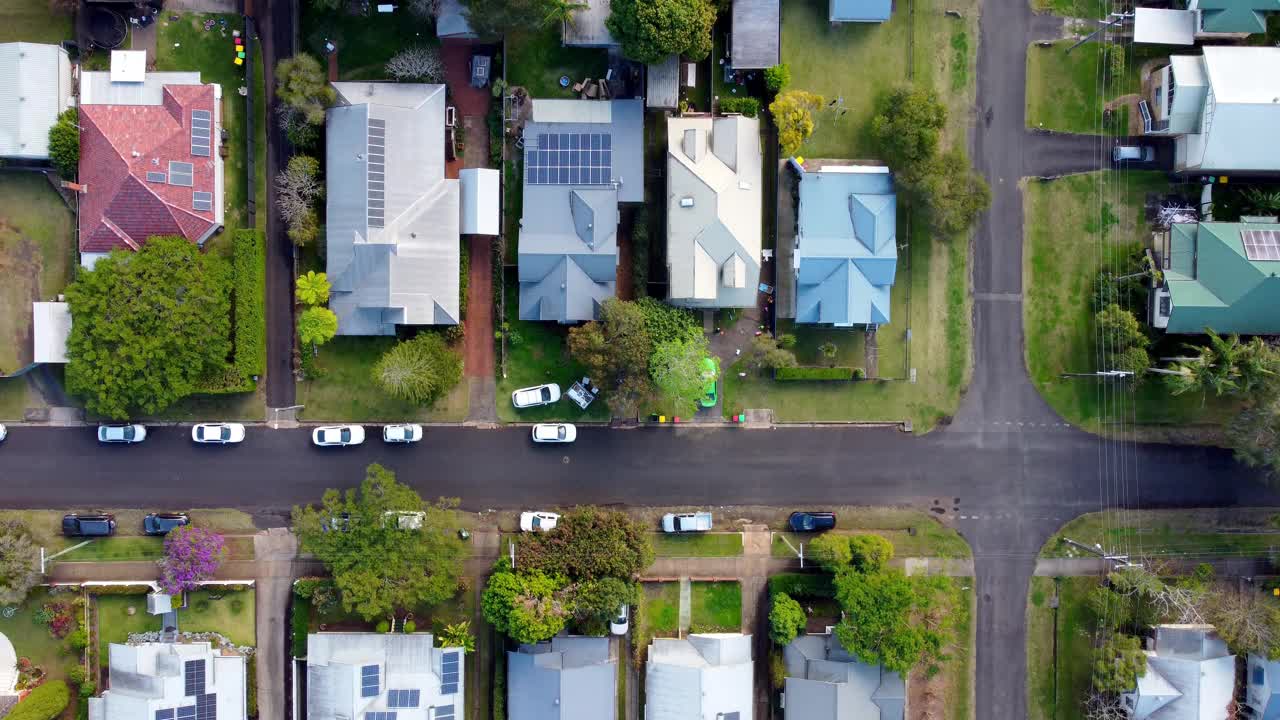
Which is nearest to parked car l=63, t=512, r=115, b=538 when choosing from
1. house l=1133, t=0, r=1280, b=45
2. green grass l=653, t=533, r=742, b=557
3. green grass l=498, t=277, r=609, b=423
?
green grass l=498, t=277, r=609, b=423

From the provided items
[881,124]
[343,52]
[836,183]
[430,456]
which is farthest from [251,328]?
[881,124]

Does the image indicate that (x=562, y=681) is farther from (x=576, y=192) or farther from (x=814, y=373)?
(x=576, y=192)

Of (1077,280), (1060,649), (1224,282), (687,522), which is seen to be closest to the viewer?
(1224,282)

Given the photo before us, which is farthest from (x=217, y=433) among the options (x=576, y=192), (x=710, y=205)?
(x=710, y=205)

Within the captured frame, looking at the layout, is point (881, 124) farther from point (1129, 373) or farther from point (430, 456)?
point (430, 456)

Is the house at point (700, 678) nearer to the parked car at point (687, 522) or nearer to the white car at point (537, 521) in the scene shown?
the parked car at point (687, 522)

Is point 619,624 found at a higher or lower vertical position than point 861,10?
lower
